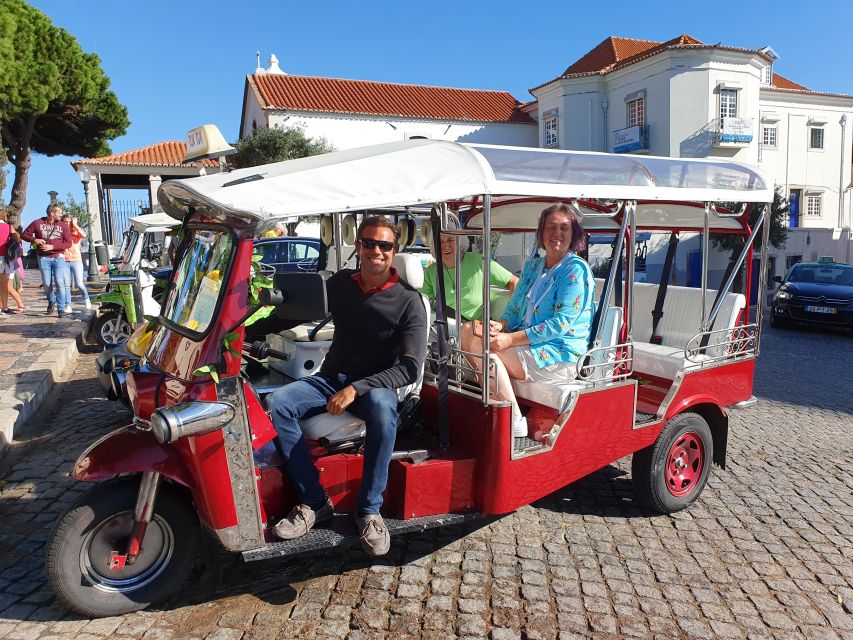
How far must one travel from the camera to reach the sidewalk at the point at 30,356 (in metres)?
6.20

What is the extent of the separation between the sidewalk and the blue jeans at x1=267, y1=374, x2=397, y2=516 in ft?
11.5

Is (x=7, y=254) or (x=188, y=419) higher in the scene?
(x=7, y=254)

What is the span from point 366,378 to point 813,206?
37418 millimetres

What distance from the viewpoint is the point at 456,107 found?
36.7 meters

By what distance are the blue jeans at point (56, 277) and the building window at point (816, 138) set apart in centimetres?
3493

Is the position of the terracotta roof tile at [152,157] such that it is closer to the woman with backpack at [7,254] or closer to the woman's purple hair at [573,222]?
the woman with backpack at [7,254]

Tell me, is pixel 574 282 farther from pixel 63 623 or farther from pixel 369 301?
pixel 63 623

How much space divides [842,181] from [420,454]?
3830 centimetres

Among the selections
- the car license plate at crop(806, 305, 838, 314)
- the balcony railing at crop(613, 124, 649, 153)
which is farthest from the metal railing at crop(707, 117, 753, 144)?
the car license plate at crop(806, 305, 838, 314)

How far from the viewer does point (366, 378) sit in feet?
10.8

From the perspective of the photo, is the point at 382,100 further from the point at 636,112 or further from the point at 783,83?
the point at 783,83

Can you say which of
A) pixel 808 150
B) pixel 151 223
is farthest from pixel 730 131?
pixel 151 223

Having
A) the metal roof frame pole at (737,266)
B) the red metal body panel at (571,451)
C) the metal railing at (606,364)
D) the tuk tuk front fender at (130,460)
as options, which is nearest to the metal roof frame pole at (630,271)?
the metal railing at (606,364)

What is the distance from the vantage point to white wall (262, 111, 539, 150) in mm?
31984
